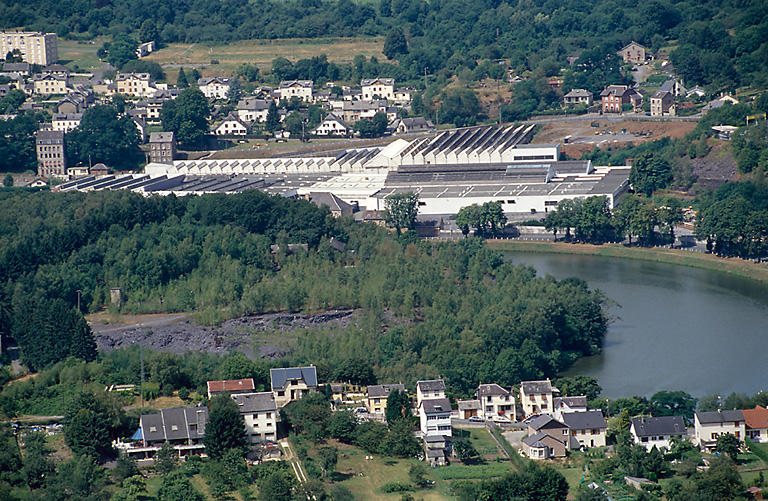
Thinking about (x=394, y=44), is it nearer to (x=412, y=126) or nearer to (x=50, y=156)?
(x=412, y=126)

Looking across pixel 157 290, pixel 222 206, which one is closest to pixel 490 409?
pixel 157 290

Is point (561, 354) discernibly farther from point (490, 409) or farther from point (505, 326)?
point (490, 409)

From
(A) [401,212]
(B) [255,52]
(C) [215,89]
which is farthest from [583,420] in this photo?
(B) [255,52]

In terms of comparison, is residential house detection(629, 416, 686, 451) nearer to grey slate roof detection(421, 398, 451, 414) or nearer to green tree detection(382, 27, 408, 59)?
grey slate roof detection(421, 398, 451, 414)

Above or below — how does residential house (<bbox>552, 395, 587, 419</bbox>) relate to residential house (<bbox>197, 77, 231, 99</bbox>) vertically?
below

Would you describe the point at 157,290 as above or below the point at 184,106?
below

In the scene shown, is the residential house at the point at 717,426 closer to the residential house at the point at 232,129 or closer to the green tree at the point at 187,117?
the green tree at the point at 187,117

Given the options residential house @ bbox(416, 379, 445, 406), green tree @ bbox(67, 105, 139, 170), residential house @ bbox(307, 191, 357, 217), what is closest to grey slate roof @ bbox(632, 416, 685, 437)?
residential house @ bbox(416, 379, 445, 406)

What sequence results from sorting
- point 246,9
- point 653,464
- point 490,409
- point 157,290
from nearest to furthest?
point 653,464
point 490,409
point 157,290
point 246,9
